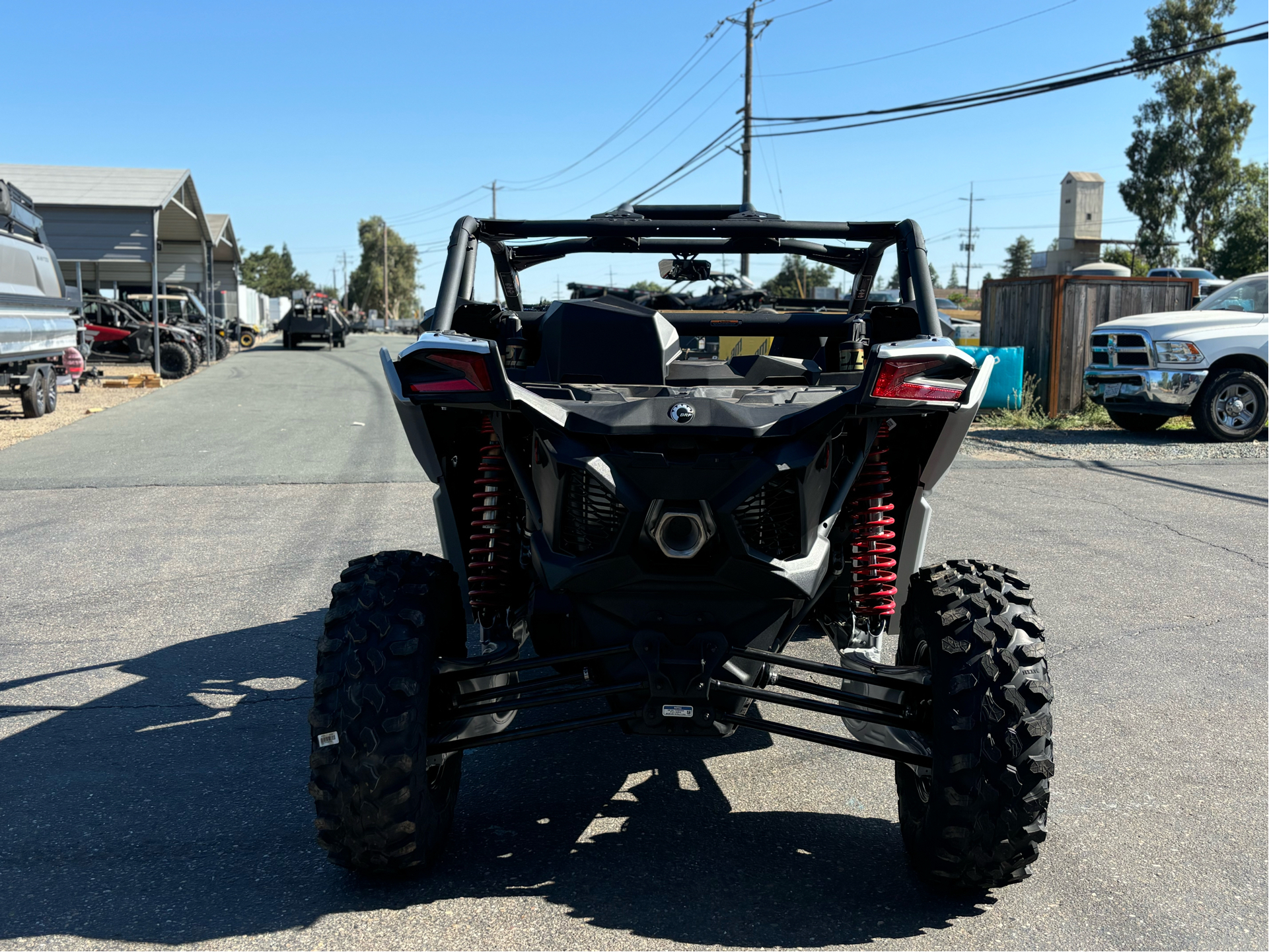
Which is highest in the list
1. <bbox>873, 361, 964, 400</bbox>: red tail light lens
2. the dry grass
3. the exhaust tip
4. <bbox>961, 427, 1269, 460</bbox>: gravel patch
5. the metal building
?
the metal building

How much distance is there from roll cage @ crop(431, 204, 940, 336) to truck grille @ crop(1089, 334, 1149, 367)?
32.6ft

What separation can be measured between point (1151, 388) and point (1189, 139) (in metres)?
43.7

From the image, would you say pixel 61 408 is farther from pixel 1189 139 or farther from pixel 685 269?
pixel 1189 139

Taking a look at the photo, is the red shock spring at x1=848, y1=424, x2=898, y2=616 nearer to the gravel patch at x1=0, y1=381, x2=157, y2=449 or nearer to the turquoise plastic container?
the gravel patch at x1=0, y1=381, x2=157, y2=449

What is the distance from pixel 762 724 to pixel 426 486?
7.31 m

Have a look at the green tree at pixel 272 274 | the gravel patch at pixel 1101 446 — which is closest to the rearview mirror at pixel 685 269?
the gravel patch at pixel 1101 446

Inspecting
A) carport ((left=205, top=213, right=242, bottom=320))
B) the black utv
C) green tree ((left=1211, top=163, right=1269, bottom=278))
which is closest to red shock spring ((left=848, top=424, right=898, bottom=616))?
the black utv

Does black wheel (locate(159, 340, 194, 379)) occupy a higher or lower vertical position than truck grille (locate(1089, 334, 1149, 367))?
lower

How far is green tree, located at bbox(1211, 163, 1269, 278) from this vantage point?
46344 millimetres

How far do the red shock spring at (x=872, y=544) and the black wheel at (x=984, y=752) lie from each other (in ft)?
1.24

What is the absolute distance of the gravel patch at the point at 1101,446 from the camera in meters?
11.9

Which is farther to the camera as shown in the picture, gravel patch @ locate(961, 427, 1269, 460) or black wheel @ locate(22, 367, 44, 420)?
black wheel @ locate(22, 367, 44, 420)

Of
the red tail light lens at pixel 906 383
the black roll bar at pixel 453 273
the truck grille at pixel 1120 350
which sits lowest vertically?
the truck grille at pixel 1120 350

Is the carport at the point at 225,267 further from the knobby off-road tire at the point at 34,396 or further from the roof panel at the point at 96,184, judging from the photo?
A: the knobby off-road tire at the point at 34,396
